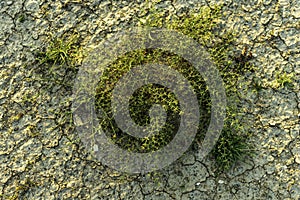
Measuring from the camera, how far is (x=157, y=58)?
2.89m

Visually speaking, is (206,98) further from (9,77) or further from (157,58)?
(9,77)

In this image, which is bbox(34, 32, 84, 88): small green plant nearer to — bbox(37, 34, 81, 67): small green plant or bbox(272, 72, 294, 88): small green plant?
bbox(37, 34, 81, 67): small green plant

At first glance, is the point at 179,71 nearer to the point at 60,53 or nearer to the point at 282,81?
the point at 282,81

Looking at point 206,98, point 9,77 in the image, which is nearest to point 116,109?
point 206,98

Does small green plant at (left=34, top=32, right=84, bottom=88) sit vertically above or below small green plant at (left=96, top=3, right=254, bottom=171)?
above

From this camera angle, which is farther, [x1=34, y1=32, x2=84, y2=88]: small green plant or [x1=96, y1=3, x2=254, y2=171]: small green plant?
[x1=34, y1=32, x2=84, y2=88]: small green plant

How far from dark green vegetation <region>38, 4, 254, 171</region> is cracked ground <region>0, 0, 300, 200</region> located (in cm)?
8

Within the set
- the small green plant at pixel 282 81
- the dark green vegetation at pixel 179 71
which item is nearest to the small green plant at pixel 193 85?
the dark green vegetation at pixel 179 71

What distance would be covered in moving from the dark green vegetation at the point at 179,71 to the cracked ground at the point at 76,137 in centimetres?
8

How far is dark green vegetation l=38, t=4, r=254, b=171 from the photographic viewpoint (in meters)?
2.81

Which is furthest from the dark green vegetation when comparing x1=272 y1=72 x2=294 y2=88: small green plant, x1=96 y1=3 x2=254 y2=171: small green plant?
x1=272 y1=72 x2=294 y2=88: small green plant

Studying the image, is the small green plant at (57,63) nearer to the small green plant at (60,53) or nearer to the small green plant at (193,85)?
the small green plant at (60,53)

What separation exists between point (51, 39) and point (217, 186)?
1.62m

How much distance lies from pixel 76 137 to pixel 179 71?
0.88 metres
